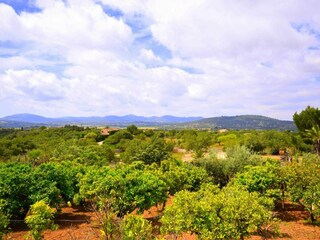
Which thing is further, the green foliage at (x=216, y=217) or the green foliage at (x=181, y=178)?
the green foliage at (x=181, y=178)

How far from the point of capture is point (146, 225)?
1178cm

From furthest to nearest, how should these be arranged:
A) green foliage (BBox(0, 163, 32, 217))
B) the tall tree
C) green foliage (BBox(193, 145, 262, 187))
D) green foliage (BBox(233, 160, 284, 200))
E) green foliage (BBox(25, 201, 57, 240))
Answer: the tall tree
green foliage (BBox(193, 145, 262, 187))
green foliage (BBox(233, 160, 284, 200))
green foliage (BBox(0, 163, 32, 217))
green foliage (BBox(25, 201, 57, 240))

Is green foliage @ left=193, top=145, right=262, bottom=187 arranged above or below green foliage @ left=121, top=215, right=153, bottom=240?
below

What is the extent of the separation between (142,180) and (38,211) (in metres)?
8.41

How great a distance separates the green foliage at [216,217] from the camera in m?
14.7

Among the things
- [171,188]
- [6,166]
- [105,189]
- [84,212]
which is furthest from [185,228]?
[6,166]

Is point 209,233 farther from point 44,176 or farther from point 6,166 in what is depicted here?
point 6,166

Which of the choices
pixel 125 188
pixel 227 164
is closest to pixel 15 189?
pixel 125 188

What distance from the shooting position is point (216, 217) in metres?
14.9

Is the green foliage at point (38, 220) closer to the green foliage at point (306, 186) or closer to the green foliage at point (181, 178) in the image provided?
the green foliage at point (181, 178)

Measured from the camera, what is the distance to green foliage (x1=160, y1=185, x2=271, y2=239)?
14672mm

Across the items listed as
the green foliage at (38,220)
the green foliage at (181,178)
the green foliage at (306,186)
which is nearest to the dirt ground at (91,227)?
the green foliage at (306,186)

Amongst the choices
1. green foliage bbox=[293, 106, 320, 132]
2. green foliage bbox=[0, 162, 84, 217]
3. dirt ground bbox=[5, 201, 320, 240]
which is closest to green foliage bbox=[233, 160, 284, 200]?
dirt ground bbox=[5, 201, 320, 240]

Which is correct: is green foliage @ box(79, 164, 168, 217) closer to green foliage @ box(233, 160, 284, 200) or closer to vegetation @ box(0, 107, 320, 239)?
vegetation @ box(0, 107, 320, 239)
